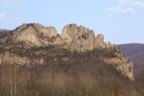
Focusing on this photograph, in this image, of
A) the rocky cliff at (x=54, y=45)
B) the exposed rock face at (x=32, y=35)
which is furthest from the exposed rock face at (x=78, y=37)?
the exposed rock face at (x=32, y=35)

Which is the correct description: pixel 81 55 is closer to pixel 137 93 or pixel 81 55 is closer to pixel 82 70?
pixel 82 70

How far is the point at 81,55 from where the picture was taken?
8762 centimetres

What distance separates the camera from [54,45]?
88.7 m

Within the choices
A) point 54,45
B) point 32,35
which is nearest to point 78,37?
point 54,45

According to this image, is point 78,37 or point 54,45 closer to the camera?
point 54,45

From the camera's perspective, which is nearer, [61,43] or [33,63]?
[33,63]

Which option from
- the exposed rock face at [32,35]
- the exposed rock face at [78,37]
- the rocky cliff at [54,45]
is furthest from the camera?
the exposed rock face at [78,37]

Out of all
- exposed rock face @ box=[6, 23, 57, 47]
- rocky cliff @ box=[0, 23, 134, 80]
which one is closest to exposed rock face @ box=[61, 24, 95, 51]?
rocky cliff @ box=[0, 23, 134, 80]

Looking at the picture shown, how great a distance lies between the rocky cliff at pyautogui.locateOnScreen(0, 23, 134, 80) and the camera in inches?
A: 3228

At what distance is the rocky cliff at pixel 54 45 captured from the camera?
269ft

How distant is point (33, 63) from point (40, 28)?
46.6 feet

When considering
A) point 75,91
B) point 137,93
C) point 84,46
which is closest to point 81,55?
point 84,46

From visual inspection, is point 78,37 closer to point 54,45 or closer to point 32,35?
point 54,45

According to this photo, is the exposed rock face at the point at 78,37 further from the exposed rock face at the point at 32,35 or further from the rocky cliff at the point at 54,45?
the exposed rock face at the point at 32,35
